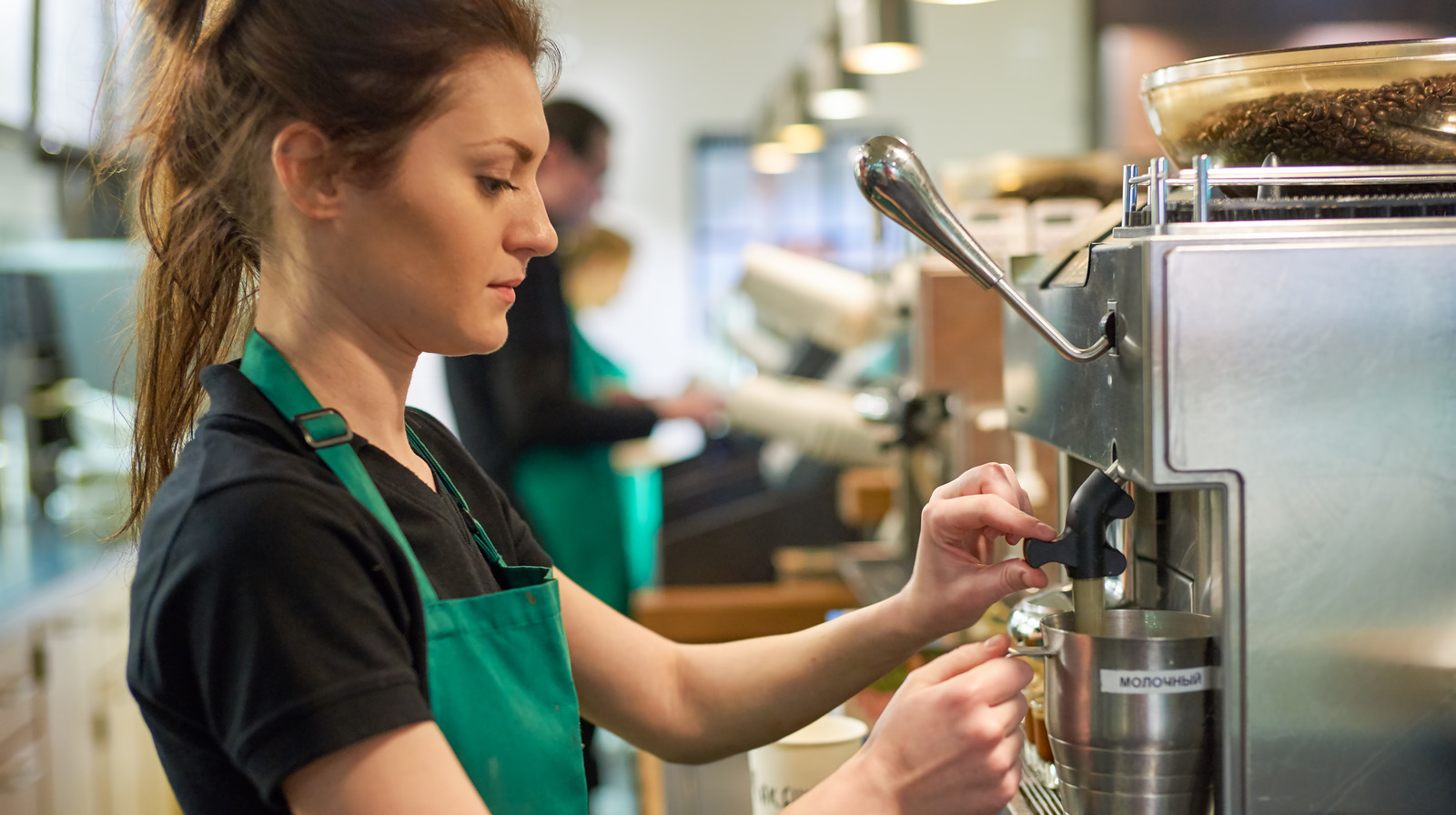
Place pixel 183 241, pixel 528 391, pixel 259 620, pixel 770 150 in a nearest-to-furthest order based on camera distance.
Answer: pixel 259 620 → pixel 183 241 → pixel 528 391 → pixel 770 150

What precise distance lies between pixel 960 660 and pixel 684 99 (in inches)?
255

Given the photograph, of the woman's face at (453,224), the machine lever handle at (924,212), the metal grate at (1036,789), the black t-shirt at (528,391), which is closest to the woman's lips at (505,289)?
the woman's face at (453,224)

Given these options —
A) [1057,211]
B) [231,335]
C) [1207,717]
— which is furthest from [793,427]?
[1207,717]

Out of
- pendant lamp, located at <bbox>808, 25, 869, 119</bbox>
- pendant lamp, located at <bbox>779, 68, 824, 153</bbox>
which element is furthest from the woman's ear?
pendant lamp, located at <bbox>779, 68, 824, 153</bbox>

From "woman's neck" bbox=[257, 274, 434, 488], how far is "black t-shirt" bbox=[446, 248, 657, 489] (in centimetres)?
172

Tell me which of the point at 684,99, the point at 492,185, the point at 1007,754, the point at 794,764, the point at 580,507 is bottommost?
the point at 580,507

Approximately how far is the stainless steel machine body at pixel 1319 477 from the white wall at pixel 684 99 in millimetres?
5995

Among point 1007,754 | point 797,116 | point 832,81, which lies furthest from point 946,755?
point 797,116

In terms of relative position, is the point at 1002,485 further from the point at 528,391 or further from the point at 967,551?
the point at 528,391

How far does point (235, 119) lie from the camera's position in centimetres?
77

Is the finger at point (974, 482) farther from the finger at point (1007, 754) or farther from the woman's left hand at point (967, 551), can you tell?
the finger at point (1007, 754)

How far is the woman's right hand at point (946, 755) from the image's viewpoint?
0.68m

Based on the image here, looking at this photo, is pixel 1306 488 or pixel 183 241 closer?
pixel 1306 488

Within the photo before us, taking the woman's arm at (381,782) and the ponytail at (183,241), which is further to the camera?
the ponytail at (183,241)
